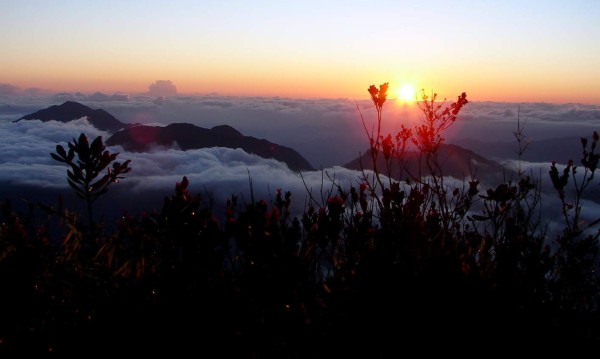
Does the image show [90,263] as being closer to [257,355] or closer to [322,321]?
[257,355]

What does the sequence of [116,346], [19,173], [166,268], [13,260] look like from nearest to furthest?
[116,346]
[13,260]
[166,268]
[19,173]

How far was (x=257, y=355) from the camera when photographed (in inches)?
94.2

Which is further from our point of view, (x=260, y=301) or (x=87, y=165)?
(x=87, y=165)

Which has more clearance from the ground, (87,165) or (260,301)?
(87,165)

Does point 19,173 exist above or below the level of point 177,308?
below

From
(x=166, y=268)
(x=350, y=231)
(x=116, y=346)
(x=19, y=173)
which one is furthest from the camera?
(x=19, y=173)

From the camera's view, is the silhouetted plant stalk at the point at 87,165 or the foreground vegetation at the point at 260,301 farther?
the silhouetted plant stalk at the point at 87,165

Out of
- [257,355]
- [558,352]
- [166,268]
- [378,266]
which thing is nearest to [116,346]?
[166,268]

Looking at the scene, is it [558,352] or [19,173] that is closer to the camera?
[558,352]

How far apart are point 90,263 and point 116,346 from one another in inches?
32.0

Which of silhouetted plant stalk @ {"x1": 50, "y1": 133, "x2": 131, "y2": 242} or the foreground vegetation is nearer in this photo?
the foreground vegetation

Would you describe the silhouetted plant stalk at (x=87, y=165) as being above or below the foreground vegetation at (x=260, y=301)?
above

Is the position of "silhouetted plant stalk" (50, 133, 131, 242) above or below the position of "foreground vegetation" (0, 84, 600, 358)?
above

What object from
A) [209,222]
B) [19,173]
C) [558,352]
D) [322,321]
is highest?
[209,222]
